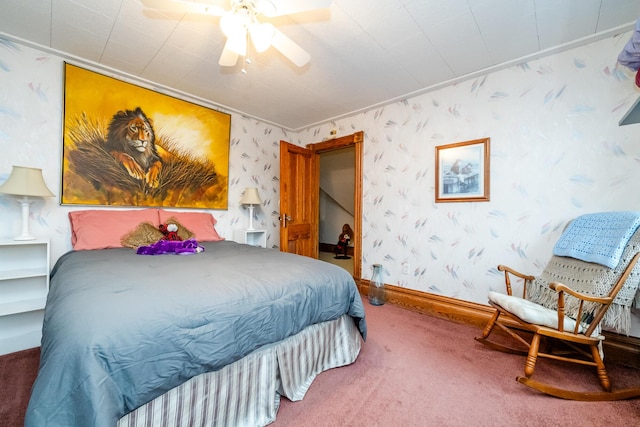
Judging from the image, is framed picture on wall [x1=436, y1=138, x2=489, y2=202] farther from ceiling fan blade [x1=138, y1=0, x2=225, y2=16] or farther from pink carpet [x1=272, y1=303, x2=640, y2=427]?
ceiling fan blade [x1=138, y1=0, x2=225, y2=16]

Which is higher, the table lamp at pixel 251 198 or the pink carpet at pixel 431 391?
the table lamp at pixel 251 198

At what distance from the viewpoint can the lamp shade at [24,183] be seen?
1.74 m

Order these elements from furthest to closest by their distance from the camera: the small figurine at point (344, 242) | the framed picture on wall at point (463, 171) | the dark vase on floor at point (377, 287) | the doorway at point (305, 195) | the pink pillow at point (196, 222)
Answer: the small figurine at point (344, 242) < the doorway at point (305, 195) < the dark vase on floor at point (377, 287) < the pink pillow at point (196, 222) < the framed picture on wall at point (463, 171)

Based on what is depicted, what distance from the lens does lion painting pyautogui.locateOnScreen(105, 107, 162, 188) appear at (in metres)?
2.37

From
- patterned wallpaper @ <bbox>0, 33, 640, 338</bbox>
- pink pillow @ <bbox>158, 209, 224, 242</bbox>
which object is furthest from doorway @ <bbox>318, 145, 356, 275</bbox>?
pink pillow @ <bbox>158, 209, 224, 242</bbox>

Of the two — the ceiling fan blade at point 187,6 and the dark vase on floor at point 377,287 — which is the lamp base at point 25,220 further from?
the dark vase on floor at point 377,287

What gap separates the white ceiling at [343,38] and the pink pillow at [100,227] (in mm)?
1366

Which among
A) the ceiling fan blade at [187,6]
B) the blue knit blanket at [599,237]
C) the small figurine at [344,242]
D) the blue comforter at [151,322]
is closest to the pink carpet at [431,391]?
the blue comforter at [151,322]

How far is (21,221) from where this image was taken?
1977mm

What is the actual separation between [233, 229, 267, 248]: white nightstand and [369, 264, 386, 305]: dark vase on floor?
59.4 inches

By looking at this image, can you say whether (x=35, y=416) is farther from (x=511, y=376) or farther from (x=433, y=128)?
(x=433, y=128)

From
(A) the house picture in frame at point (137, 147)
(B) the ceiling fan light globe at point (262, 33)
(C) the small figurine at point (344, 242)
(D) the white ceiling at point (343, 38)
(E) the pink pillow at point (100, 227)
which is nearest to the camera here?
(B) the ceiling fan light globe at point (262, 33)

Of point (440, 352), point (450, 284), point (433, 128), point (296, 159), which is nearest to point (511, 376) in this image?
point (440, 352)

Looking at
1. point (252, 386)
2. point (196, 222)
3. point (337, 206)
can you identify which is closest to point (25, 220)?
point (196, 222)
